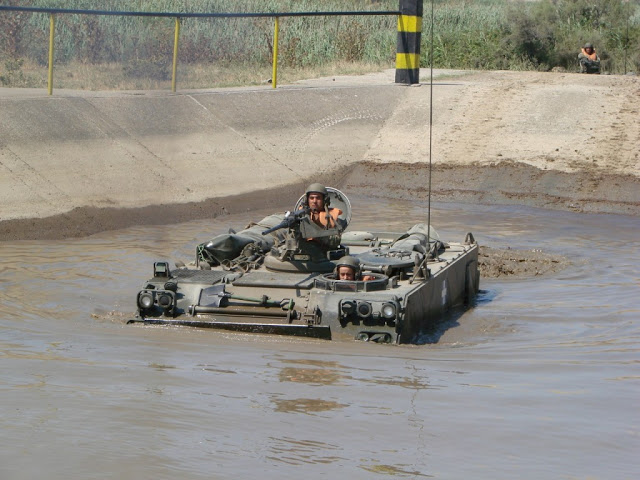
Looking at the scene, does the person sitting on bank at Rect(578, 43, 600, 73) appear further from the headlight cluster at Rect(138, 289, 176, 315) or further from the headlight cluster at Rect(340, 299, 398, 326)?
the headlight cluster at Rect(138, 289, 176, 315)

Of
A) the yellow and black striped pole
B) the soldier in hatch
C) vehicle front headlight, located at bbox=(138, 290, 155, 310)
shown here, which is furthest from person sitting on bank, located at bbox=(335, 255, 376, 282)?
the yellow and black striped pole

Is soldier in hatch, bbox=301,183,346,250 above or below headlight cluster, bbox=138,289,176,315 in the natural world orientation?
above

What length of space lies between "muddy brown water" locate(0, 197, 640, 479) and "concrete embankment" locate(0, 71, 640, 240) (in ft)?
12.9

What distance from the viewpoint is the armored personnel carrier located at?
433 inches

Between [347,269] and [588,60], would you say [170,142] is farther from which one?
[588,60]

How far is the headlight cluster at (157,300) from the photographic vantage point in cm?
1129

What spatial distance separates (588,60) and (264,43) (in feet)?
24.5

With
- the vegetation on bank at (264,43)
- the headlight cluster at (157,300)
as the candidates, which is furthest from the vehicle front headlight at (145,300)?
the vegetation on bank at (264,43)

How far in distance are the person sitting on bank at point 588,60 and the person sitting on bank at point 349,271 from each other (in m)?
Result: 16.6

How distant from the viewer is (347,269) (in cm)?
1159

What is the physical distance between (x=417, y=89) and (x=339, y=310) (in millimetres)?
13893

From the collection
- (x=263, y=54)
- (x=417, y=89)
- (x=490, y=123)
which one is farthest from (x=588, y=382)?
(x=263, y=54)

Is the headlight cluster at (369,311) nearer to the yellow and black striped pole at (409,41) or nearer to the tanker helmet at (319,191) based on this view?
the tanker helmet at (319,191)

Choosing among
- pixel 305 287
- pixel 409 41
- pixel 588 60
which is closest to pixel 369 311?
pixel 305 287
